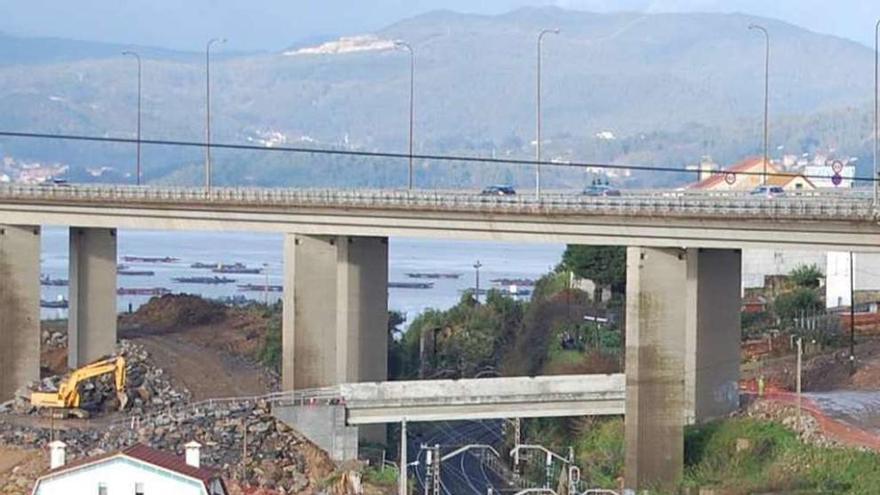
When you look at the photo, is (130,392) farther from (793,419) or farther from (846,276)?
(846,276)

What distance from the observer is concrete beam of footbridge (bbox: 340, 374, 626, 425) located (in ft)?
218

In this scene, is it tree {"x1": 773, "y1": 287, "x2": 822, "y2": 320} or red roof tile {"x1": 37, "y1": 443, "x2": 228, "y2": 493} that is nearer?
red roof tile {"x1": 37, "y1": 443, "x2": 228, "y2": 493}

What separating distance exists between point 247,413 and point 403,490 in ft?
75.7

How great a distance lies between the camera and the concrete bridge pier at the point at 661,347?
205 ft

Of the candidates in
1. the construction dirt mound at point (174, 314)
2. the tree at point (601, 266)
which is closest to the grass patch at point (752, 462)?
the construction dirt mound at point (174, 314)

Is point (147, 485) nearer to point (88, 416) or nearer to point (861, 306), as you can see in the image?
point (88, 416)

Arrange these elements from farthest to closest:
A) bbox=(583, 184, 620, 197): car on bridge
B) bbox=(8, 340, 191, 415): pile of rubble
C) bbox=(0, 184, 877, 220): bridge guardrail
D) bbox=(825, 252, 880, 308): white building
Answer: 1. bbox=(825, 252, 880, 308): white building
2. bbox=(583, 184, 620, 197): car on bridge
3. bbox=(8, 340, 191, 415): pile of rubble
4. bbox=(0, 184, 877, 220): bridge guardrail

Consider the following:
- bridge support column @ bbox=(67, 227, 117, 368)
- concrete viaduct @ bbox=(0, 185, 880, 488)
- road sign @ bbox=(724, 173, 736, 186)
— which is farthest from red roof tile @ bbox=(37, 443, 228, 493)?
road sign @ bbox=(724, 173, 736, 186)

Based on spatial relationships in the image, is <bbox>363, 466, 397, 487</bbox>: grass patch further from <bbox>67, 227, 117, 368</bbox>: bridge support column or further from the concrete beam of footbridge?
<bbox>67, 227, 117, 368</bbox>: bridge support column

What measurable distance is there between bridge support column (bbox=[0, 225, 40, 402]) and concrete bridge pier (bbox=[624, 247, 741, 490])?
69.6ft

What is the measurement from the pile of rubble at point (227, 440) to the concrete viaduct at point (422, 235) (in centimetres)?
486

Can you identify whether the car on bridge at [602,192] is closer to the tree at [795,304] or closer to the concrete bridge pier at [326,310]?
the concrete bridge pier at [326,310]

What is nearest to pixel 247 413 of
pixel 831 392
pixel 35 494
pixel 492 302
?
pixel 831 392

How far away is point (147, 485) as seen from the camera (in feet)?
143
